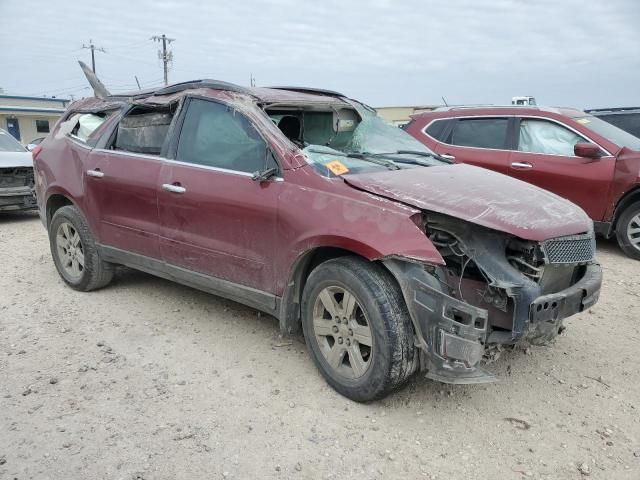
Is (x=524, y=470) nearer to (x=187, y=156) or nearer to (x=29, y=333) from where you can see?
(x=187, y=156)

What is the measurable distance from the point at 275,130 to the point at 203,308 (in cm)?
183

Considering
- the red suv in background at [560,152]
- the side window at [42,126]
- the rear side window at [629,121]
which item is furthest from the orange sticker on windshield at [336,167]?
the side window at [42,126]

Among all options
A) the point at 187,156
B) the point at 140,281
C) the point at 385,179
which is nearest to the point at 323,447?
the point at 385,179

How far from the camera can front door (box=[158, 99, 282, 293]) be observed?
349 centimetres

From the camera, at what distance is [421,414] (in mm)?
3084

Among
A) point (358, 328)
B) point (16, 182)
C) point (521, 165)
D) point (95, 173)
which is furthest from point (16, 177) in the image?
point (358, 328)

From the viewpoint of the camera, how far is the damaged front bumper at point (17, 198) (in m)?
8.74

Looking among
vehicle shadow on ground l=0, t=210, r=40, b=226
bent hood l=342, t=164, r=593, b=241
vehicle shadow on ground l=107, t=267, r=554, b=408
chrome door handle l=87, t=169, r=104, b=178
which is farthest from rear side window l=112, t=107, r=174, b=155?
vehicle shadow on ground l=0, t=210, r=40, b=226

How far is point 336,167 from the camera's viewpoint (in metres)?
3.37

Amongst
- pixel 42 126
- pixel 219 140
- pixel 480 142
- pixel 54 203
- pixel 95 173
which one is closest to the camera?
pixel 219 140

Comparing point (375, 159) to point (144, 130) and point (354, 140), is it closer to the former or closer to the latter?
point (354, 140)

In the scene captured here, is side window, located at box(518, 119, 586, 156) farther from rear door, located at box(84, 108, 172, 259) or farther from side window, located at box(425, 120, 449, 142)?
rear door, located at box(84, 108, 172, 259)

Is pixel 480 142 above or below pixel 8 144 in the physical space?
above

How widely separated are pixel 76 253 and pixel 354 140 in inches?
110
